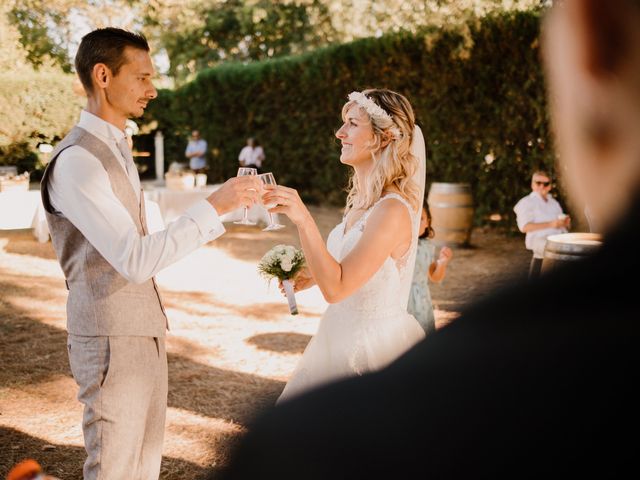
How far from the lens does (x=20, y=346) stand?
237 inches

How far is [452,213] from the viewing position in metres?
10.6

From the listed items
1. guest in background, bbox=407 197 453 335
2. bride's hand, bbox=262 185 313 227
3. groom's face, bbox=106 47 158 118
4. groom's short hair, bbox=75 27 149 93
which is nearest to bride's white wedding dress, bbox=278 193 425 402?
bride's hand, bbox=262 185 313 227

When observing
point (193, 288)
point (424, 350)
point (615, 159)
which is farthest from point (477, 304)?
point (193, 288)

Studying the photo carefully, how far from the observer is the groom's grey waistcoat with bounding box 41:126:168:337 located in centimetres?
227

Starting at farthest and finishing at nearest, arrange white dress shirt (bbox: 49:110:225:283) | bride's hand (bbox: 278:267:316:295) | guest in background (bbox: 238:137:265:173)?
guest in background (bbox: 238:137:265:173)
bride's hand (bbox: 278:267:316:295)
white dress shirt (bbox: 49:110:225:283)

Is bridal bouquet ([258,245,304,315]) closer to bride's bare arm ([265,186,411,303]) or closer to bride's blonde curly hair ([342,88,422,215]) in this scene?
bride's blonde curly hair ([342,88,422,215])

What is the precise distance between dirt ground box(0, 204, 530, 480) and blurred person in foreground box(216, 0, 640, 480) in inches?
3.3

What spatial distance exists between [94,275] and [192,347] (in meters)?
4.03

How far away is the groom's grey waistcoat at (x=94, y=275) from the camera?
2.27m

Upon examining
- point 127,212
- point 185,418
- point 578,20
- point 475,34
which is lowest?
point 185,418

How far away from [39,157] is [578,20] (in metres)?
12.9

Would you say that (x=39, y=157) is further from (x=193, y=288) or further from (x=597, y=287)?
(x=597, y=287)

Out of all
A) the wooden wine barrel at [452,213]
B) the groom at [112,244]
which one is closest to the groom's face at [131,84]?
the groom at [112,244]

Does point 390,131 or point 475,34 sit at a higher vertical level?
point 475,34
